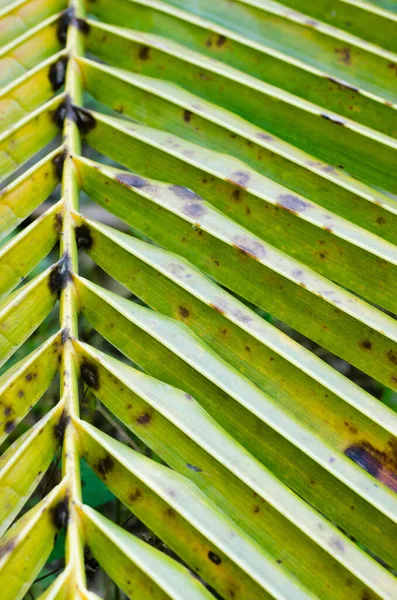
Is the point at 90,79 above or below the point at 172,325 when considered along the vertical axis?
above

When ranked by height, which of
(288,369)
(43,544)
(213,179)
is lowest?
(43,544)

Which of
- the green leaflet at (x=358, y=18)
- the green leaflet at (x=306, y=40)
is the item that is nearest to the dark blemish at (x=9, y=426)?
the green leaflet at (x=306, y=40)

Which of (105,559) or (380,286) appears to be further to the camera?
(380,286)

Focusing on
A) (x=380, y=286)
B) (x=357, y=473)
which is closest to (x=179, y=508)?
(x=357, y=473)

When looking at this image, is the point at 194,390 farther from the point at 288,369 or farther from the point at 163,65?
the point at 163,65

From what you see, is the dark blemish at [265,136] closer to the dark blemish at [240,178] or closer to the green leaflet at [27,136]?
the dark blemish at [240,178]

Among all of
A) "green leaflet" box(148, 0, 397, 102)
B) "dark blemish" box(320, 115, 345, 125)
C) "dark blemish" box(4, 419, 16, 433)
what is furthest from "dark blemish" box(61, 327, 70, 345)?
"green leaflet" box(148, 0, 397, 102)

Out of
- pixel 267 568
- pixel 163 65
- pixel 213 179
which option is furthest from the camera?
pixel 163 65
